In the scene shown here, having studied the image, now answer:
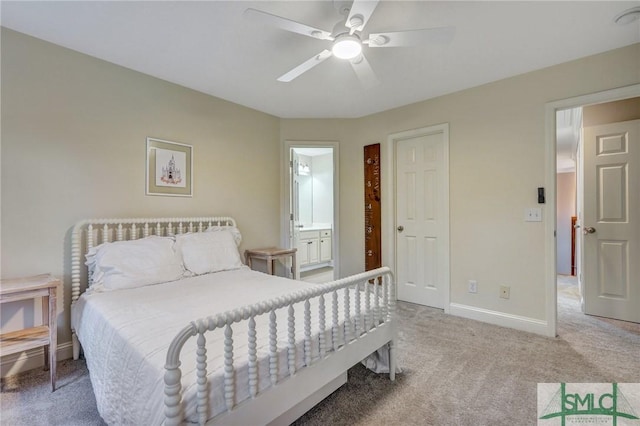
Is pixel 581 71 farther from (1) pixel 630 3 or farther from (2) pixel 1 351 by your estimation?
(2) pixel 1 351

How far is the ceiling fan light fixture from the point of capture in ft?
5.82

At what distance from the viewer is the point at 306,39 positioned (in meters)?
2.21

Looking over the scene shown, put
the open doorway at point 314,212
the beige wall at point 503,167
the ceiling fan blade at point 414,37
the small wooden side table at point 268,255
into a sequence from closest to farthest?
the ceiling fan blade at point 414,37 < the beige wall at point 503,167 < the small wooden side table at point 268,255 < the open doorway at point 314,212

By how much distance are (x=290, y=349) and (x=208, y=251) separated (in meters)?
1.64

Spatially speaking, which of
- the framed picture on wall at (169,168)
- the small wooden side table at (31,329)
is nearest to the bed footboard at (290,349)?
the small wooden side table at (31,329)


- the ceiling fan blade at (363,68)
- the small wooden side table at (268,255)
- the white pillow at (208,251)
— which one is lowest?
the small wooden side table at (268,255)

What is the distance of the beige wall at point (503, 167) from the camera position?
101 inches

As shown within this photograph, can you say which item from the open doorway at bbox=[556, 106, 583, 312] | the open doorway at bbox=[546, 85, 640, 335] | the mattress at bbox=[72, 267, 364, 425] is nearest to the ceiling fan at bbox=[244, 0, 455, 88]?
the mattress at bbox=[72, 267, 364, 425]

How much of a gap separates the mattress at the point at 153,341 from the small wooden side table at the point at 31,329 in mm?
163

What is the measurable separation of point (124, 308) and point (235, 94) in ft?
7.72

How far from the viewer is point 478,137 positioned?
120 inches

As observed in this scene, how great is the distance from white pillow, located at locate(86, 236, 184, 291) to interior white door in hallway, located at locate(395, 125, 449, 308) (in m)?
2.51

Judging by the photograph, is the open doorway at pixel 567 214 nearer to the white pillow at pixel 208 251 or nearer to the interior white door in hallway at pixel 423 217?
the interior white door in hallway at pixel 423 217

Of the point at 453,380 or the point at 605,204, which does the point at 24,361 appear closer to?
the point at 453,380
